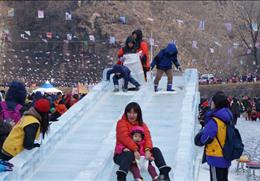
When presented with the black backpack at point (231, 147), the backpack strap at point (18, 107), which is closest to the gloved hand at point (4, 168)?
the backpack strap at point (18, 107)

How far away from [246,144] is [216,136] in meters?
14.2

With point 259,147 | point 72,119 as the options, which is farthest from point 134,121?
point 259,147

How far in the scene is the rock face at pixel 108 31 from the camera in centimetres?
6066

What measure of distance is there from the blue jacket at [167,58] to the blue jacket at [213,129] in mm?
7450

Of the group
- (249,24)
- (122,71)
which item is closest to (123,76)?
(122,71)

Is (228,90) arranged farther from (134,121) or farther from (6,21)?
(134,121)

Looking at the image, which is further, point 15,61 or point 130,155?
point 15,61

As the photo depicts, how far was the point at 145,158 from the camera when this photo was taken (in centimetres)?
1058

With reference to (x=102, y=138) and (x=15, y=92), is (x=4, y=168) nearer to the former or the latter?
(x=15, y=92)

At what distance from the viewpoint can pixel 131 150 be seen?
10.5 meters

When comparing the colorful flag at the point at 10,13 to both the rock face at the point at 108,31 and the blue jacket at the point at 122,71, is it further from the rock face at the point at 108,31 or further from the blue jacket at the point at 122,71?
the blue jacket at the point at 122,71

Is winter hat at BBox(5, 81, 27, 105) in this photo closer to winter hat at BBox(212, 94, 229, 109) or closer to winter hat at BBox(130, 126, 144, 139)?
winter hat at BBox(130, 126, 144, 139)

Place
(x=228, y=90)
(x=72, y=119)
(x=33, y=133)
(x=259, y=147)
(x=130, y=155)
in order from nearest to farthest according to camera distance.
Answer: (x=130, y=155), (x=33, y=133), (x=72, y=119), (x=259, y=147), (x=228, y=90)

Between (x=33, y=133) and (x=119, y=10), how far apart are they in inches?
2168
